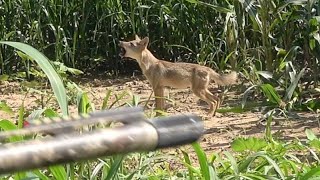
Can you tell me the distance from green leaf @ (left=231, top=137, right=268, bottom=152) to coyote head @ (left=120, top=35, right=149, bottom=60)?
479 centimetres

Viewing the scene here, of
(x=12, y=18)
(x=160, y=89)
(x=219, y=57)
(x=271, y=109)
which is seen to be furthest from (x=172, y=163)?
(x=12, y=18)

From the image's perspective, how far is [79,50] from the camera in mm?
9586

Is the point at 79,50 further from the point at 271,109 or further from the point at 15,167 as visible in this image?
the point at 15,167

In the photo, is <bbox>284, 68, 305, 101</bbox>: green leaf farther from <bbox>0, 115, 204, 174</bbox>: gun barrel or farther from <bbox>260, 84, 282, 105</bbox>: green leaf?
<bbox>0, 115, 204, 174</bbox>: gun barrel

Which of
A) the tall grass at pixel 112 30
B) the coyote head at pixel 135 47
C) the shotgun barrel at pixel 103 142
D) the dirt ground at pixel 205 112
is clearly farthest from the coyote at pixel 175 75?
the shotgun barrel at pixel 103 142

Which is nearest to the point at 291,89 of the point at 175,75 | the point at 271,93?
the point at 271,93

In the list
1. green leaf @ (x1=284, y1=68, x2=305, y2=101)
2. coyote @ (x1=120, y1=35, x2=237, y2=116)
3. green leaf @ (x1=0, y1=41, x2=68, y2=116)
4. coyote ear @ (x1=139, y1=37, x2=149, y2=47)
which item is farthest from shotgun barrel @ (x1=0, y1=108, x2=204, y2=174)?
coyote ear @ (x1=139, y1=37, x2=149, y2=47)

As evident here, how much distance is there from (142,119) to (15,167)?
0.13m

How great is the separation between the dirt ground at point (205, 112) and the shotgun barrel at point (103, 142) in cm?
401

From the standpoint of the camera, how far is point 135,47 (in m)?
8.87

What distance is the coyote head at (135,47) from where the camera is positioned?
8.81 meters

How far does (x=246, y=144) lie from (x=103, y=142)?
133 inches

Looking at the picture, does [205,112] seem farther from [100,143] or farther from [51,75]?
[100,143]

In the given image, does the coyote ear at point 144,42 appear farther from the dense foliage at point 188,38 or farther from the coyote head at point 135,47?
the dense foliage at point 188,38
